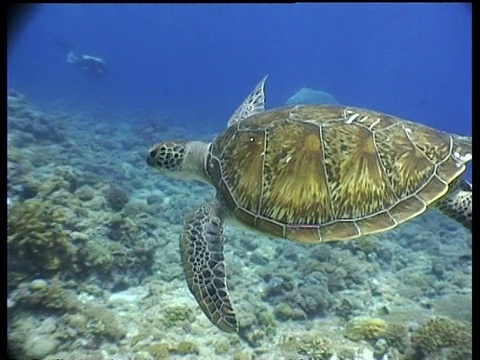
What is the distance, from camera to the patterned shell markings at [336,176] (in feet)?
8.87

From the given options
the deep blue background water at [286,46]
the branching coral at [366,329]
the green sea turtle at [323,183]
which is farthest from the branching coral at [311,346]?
the deep blue background water at [286,46]

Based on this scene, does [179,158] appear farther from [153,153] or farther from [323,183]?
[323,183]

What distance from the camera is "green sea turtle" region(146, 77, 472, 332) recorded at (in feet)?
8.84

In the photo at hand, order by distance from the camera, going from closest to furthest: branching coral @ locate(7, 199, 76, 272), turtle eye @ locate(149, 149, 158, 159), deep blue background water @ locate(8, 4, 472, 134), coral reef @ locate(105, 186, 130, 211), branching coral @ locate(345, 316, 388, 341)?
branching coral @ locate(345, 316, 388, 341), branching coral @ locate(7, 199, 76, 272), turtle eye @ locate(149, 149, 158, 159), coral reef @ locate(105, 186, 130, 211), deep blue background water @ locate(8, 4, 472, 134)

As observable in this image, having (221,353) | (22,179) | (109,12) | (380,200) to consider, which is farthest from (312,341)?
(109,12)

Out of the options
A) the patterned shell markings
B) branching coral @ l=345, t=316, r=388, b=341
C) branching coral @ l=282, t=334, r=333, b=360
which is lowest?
branching coral @ l=282, t=334, r=333, b=360

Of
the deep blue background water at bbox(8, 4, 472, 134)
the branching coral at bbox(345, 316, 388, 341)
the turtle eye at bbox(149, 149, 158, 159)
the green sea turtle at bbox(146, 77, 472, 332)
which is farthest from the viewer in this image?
the deep blue background water at bbox(8, 4, 472, 134)

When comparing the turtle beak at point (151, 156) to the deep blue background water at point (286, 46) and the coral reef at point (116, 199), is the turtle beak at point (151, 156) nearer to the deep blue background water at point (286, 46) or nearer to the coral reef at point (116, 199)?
the coral reef at point (116, 199)

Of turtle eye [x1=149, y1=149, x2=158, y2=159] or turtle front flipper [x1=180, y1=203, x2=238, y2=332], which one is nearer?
turtle front flipper [x1=180, y1=203, x2=238, y2=332]

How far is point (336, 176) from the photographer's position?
276 cm

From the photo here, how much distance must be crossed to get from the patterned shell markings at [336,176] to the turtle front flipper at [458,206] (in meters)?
0.31

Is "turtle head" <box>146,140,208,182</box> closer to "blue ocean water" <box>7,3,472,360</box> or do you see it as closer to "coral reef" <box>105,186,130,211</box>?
"blue ocean water" <box>7,3,472,360</box>

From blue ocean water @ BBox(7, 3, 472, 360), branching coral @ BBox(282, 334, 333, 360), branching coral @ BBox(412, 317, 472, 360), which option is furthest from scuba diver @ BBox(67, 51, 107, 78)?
branching coral @ BBox(412, 317, 472, 360)

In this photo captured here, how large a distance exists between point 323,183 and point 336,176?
12 centimetres
